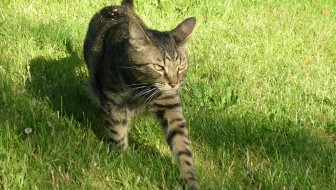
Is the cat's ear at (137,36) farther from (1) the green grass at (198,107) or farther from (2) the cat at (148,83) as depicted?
(1) the green grass at (198,107)

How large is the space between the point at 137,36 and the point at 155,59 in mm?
201

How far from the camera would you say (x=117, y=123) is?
11.5 feet

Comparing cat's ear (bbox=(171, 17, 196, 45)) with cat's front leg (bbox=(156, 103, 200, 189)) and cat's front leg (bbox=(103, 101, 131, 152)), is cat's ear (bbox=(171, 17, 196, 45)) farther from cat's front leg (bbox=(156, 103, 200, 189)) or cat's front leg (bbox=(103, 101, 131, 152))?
cat's front leg (bbox=(103, 101, 131, 152))

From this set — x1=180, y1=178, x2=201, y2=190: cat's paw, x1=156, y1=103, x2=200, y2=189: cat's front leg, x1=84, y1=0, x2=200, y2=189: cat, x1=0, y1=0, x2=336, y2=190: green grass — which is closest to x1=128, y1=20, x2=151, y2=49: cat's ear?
x1=84, y1=0, x2=200, y2=189: cat

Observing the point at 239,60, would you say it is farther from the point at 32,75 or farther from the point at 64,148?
the point at 64,148

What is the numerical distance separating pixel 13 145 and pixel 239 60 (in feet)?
9.30

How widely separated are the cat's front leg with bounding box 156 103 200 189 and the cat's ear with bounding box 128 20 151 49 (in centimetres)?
49

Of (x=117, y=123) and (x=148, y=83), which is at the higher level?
(x=148, y=83)

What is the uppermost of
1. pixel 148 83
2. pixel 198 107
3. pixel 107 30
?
pixel 107 30

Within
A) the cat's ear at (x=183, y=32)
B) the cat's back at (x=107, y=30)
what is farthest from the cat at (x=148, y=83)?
the cat's back at (x=107, y=30)

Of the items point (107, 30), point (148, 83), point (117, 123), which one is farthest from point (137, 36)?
Answer: point (107, 30)

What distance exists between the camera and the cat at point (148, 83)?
3.24 metres

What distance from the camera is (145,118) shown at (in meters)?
3.86

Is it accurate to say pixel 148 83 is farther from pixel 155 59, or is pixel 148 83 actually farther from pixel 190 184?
pixel 190 184
